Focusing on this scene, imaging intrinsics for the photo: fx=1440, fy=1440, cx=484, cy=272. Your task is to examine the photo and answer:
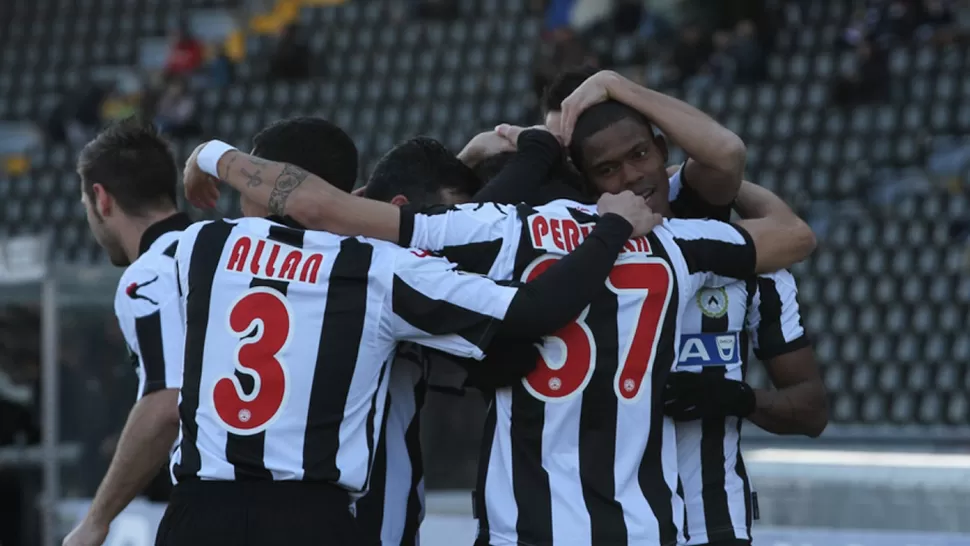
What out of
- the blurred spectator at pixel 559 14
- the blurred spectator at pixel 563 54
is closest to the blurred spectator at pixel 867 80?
the blurred spectator at pixel 563 54

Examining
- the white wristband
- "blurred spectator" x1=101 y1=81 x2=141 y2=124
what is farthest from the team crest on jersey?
"blurred spectator" x1=101 y1=81 x2=141 y2=124

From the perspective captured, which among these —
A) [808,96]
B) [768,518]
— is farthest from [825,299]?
[768,518]

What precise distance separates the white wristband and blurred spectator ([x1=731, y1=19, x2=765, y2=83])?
9530 mm

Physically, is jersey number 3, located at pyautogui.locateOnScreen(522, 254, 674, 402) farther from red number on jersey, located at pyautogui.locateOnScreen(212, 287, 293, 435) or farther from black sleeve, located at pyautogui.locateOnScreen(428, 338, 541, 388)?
red number on jersey, located at pyautogui.locateOnScreen(212, 287, 293, 435)

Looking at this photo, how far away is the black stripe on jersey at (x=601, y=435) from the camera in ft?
9.32

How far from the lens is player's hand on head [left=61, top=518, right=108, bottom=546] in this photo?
3.55 meters

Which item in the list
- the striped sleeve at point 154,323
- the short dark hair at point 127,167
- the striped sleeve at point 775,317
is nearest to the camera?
the striped sleeve at point 775,317

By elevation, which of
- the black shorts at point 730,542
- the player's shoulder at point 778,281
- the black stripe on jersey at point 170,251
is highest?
the black stripe on jersey at point 170,251

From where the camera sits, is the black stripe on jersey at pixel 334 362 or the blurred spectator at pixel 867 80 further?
the blurred spectator at pixel 867 80

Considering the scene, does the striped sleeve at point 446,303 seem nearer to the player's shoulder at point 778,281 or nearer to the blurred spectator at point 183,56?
the player's shoulder at point 778,281

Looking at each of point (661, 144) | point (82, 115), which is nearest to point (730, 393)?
point (661, 144)

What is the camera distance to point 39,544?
336 inches

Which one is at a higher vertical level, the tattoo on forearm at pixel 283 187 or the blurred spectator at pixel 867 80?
the blurred spectator at pixel 867 80

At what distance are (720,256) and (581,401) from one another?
447mm
